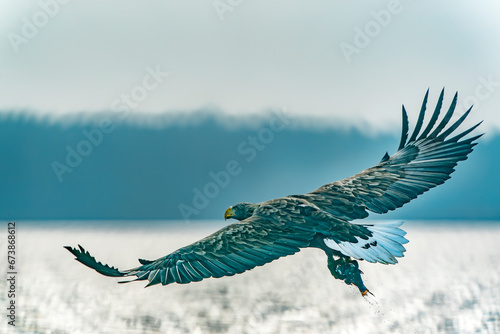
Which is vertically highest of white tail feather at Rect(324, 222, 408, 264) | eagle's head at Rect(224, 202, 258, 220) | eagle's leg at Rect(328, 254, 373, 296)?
eagle's head at Rect(224, 202, 258, 220)

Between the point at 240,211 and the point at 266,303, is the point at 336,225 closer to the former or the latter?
the point at 240,211

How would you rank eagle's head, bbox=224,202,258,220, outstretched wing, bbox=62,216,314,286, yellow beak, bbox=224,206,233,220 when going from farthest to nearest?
yellow beak, bbox=224,206,233,220, eagle's head, bbox=224,202,258,220, outstretched wing, bbox=62,216,314,286

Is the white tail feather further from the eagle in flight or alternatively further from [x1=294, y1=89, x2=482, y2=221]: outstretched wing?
[x1=294, y1=89, x2=482, y2=221]: outstretched wing

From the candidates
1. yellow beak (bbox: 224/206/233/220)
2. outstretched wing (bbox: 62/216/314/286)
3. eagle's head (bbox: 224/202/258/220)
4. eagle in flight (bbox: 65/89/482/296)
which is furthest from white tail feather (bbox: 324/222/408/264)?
yellow beak (bbox: 224/206/233/220)

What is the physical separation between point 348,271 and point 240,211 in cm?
163

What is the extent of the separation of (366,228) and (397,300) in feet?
18.1

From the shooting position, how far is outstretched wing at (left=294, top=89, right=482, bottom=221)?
8.26 metres

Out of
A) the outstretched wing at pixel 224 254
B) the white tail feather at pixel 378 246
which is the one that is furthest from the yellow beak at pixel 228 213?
the white tail feather at pixel 378 246

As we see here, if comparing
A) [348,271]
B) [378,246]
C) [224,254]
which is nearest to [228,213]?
[224,254]

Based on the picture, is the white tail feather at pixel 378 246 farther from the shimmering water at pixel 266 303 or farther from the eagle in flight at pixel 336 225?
the shimmering water at pixel 266 303

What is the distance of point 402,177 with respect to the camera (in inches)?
339

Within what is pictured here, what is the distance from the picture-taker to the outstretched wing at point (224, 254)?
22.5 ft

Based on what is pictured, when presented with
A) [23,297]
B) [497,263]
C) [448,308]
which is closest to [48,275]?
[23,297]

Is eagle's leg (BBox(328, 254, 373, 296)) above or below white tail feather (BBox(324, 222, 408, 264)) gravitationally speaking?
below
